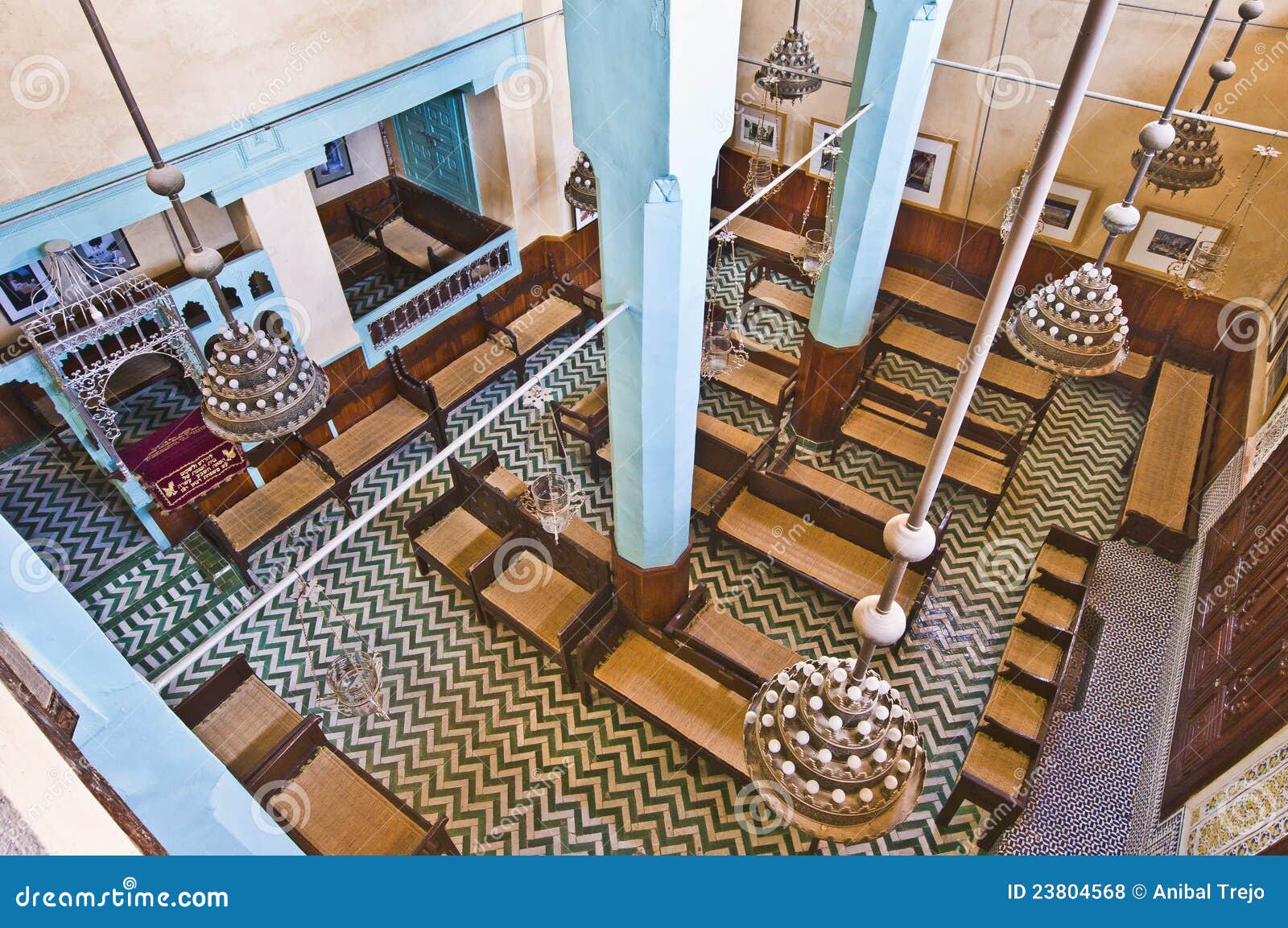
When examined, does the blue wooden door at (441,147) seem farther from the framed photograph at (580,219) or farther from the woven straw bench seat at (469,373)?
the woven straw bench seat at (469,373)

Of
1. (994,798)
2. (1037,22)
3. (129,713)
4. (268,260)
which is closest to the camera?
(129,713)

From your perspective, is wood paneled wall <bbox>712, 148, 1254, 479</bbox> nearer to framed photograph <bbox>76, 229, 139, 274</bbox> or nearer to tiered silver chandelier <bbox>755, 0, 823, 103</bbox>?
tiered silver chandelier <bbox>755, 0, 823, 103</bbox>

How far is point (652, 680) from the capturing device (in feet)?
19.7

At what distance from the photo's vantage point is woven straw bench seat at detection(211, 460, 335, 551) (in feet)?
23.2

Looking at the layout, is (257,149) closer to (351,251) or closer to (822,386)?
(351,251)

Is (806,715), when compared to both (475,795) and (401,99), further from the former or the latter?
(401,99)

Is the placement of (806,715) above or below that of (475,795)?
above

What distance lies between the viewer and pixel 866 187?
654 cm

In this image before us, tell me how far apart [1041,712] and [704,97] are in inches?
192

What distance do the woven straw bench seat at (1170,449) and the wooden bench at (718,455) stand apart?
3.42 meters

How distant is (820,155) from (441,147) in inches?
176

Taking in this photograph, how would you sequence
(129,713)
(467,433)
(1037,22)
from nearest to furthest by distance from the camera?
(129,713)
(467,433)
(1037,22)

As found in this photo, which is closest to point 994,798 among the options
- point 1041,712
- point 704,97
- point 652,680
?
point 1041,712

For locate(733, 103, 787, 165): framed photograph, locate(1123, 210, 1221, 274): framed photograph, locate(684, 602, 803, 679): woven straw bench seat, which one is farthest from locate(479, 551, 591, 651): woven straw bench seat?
locate(1123, 210, 1221, 274): framed photograph
